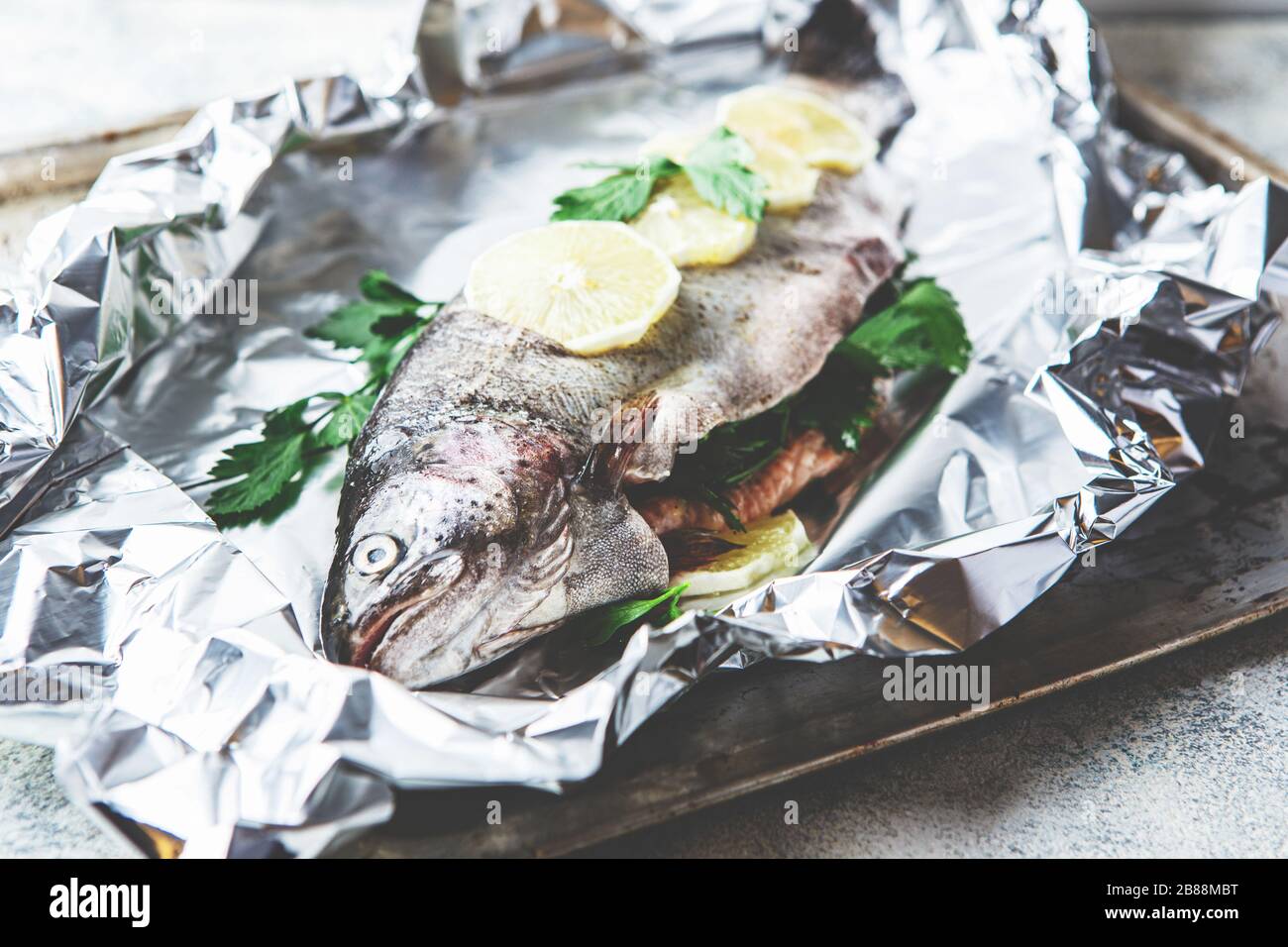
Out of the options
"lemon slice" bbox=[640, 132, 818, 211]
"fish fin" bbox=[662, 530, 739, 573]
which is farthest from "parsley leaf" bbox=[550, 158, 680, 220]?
"fish fin" bbox=[662, 530, 739, 573]

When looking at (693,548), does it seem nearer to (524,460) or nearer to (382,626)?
(524,460)

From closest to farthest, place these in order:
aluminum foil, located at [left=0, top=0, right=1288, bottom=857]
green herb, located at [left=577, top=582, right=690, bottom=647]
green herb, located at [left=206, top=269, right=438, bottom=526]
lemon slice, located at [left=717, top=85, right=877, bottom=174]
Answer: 1. aluminum foil, located at [left=0, top=0, right=1288, bottom=857]
2. green herb, located at [left=577, top=582, right=690, bottom=647]
3. green herb, located at [left=206, top=269, right=438, bottom=526]
4. lemon slice, located at [left=717, top=85, right=877, bottom=174]

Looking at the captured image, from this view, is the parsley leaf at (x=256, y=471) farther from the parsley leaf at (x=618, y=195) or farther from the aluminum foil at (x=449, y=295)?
the parsley leaf at (x=618, y=195)

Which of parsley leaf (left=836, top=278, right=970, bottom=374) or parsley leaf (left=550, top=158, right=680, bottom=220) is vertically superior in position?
parsley leaf (left=550, top=158, right=680, bottom=220)

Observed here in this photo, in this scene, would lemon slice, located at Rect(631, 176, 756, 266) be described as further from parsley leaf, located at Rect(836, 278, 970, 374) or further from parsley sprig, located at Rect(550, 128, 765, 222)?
parsley leaf, located at Rect(836, 278, 970, 374)

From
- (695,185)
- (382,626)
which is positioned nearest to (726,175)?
(695,185)

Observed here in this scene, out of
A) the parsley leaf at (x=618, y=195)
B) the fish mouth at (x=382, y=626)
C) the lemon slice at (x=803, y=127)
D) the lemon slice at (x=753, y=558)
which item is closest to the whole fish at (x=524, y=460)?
the fish mouth at (x=382, y=626)
